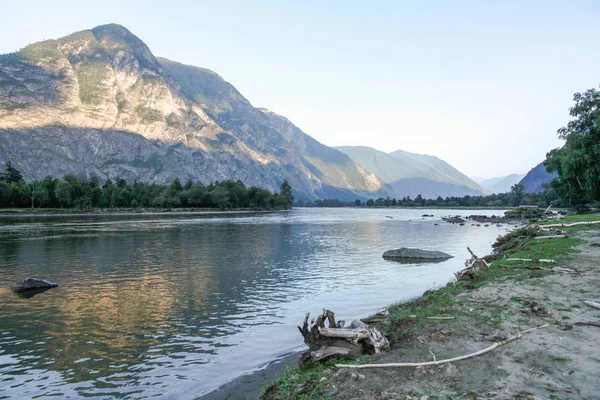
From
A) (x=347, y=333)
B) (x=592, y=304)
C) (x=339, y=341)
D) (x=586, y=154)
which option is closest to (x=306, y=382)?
(x=339, y=341)

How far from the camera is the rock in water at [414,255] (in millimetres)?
48344

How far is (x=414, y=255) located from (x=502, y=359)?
38.1 metres

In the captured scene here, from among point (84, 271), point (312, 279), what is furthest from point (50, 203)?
point (312, 279)

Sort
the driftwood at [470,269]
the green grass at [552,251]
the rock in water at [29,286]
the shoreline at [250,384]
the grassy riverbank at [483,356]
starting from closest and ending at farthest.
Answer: the grassy riverbank at [483,356] → the shoreline at [250,384] → the driftwood at [470,269] → the rock in water at [29,286] → the green grass at [552,251]

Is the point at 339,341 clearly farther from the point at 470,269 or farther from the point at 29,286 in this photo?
the point at 29,286

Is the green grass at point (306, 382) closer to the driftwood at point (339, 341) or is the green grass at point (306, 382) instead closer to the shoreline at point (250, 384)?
the driftwood at point (339, 341)

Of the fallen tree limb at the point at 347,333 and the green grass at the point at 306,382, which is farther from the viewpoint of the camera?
the fallen tree limb at the point at 347,333

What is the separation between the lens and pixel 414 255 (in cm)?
4925

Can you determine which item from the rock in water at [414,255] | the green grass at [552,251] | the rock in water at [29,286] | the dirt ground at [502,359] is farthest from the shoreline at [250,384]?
the rock in water at [414,255]

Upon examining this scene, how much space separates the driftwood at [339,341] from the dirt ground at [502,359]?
2.92 ft

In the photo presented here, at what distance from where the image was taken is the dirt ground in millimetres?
10109

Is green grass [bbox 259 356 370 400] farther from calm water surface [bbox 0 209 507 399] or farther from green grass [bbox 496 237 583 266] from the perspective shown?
green grass [bbox 496 237 583 266]

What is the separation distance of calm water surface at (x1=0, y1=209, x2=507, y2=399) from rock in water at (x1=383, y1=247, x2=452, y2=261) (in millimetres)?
2017

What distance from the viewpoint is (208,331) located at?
806 inches
